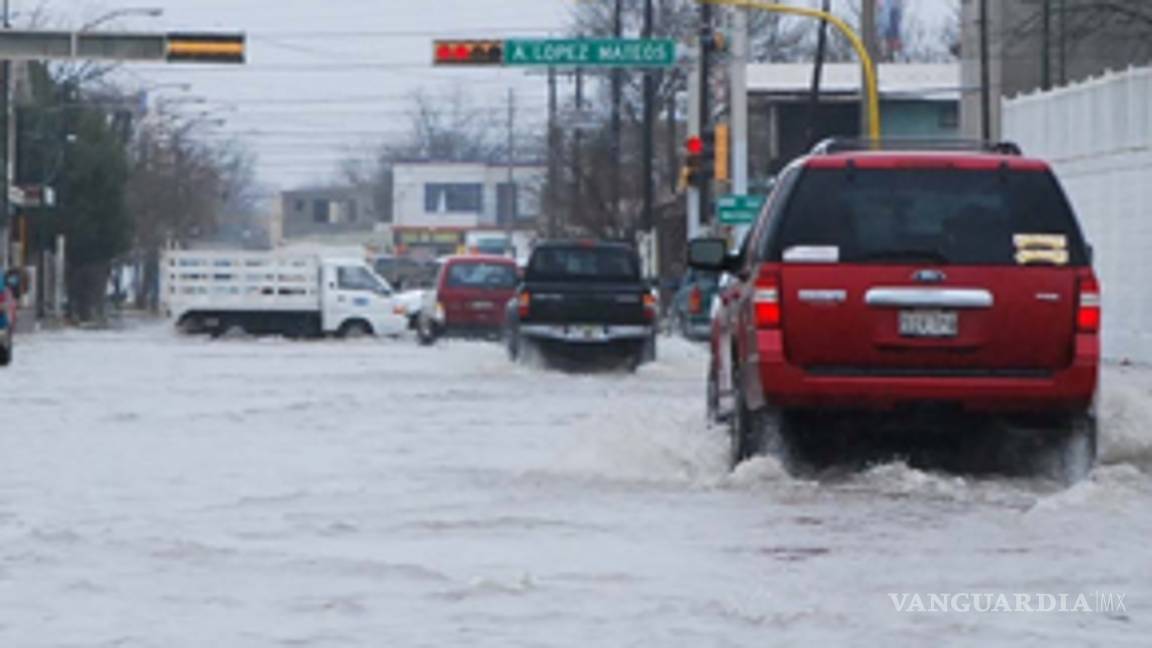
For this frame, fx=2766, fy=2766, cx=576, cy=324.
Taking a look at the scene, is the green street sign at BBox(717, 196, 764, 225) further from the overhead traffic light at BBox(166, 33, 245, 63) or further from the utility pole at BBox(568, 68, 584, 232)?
the utility pole at BBox(568, 68, 584, 232)

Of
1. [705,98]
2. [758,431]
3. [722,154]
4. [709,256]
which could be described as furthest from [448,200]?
[758,431]

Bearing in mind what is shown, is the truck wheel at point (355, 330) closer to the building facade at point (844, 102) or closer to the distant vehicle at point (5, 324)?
the distant vehicle at point (5, 324)

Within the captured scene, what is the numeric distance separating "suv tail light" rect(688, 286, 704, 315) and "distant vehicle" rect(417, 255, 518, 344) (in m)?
4.90

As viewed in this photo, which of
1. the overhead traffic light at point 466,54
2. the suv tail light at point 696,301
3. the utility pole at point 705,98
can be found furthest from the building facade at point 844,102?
the overhead traffic light at point 466,54

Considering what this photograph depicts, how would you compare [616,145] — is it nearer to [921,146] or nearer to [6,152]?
[6,152]

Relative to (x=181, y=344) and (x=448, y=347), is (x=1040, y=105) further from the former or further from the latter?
(x=181, y=344)

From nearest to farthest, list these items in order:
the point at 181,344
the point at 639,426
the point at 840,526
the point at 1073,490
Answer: the point at 840,526 → the point at 1073,490 → the point at 639,426 → the point at 181,344

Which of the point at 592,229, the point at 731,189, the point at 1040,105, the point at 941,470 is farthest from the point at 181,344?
the point at 941,470

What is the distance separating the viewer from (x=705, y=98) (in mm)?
53906

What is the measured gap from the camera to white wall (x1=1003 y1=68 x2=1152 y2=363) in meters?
39.8

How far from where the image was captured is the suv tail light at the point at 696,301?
52.0 meters

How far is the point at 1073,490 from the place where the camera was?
14602mm

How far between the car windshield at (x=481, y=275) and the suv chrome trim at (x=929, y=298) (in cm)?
3307

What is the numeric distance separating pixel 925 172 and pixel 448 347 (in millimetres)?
33147
